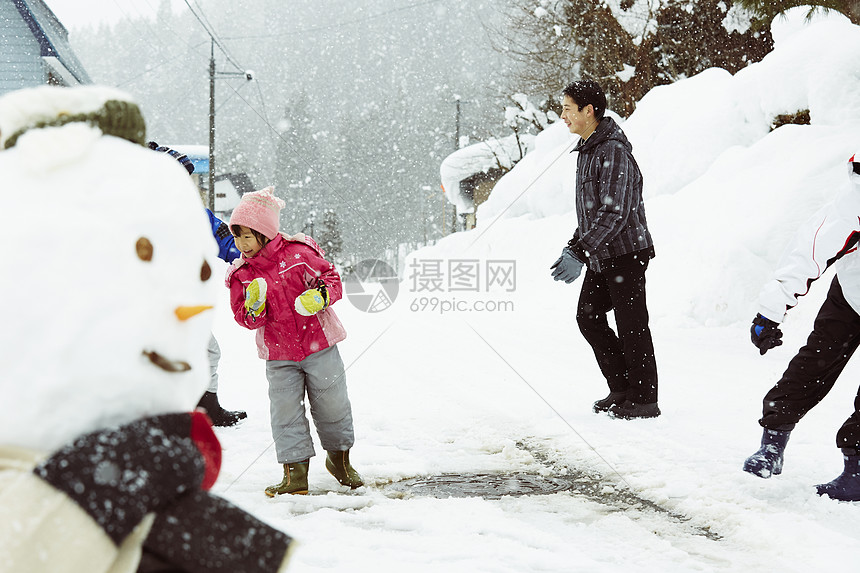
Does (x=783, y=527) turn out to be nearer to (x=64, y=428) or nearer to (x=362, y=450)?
(x=362, y=450)

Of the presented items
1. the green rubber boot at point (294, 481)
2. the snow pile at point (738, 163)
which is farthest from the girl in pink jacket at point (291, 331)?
the snow pile at point (738, 163)

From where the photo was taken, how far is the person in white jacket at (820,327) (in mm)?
2910

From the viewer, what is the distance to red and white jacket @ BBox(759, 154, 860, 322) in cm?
289

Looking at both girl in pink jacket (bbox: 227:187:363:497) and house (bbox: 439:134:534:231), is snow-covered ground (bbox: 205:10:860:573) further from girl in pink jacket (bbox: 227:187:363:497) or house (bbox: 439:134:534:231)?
house (bbox: 439:134:534:231)

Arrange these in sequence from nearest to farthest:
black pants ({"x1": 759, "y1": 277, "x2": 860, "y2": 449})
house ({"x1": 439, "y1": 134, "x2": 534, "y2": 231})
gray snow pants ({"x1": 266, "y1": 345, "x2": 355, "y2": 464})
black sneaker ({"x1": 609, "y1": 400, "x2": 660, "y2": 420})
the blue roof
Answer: black pants ({"x1": 759, "y1": 277, "x2": 860, "y2": 449}) → gray snow pants ({"x1": 266, "y1": 345, "x2": 355, "y2": 464}) → black sneaker ({"x1": 609, "y1": 400, "x2": 660, "y2": 420}) → the blue roof → house ({"x1": 439, "y1": 134, "x2": 534, "y2": 231})

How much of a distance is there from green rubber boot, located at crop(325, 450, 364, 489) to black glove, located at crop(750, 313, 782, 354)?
1.86 meters

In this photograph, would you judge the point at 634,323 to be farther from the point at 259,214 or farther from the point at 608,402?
the point at 259,214

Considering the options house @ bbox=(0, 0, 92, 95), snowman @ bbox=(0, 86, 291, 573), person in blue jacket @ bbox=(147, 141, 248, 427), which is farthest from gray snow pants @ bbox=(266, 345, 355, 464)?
house @ bbox=(0, 0, 92, 95)

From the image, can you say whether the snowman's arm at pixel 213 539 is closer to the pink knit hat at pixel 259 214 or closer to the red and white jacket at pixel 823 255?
the pink knit hat at pixel 259 214

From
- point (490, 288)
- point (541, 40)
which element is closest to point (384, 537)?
point (490, 288)

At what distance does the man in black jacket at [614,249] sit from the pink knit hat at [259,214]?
5.78ft

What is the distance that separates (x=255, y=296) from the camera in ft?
10.5

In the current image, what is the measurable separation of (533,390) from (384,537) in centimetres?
289

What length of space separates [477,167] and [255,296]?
91.7 ft
